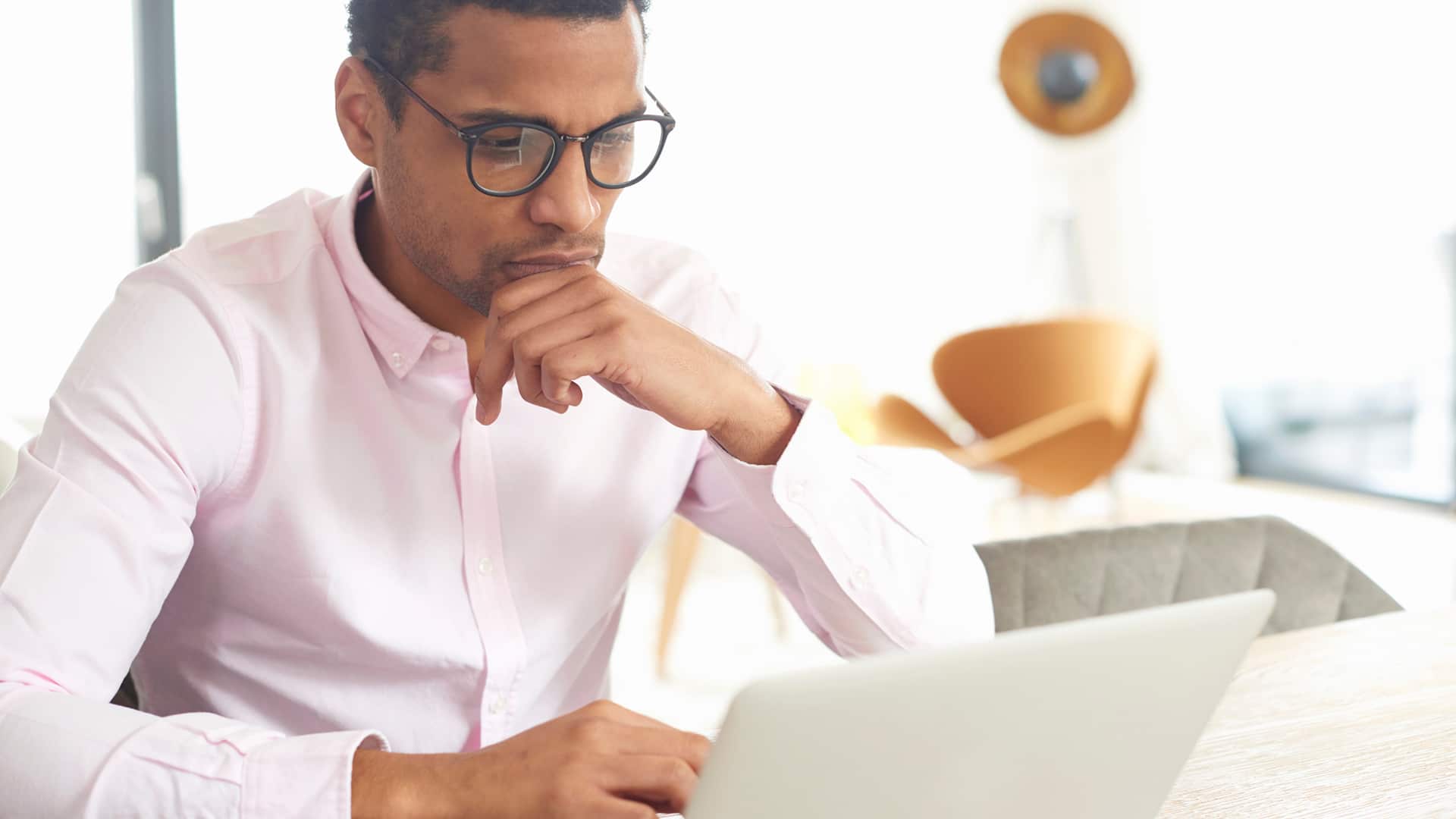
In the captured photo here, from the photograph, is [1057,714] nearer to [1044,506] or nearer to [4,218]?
[4,218]

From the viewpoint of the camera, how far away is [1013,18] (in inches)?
235

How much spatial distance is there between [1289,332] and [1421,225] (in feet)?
2.52

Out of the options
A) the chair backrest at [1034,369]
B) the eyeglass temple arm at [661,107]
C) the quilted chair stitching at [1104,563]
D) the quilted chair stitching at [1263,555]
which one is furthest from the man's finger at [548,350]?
the chair backrest at [1034,369]

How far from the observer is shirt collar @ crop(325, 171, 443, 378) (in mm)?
1160

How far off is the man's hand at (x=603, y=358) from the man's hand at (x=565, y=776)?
33cm

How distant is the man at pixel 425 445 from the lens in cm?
100

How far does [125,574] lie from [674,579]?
8.55ft

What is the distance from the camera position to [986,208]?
19.8 feet

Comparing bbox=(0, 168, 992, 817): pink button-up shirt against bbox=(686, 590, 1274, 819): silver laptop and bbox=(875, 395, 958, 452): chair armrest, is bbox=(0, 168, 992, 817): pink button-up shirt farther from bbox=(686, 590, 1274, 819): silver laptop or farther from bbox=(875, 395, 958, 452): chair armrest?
bbox=(875, 395, 958, 452): chair armrest

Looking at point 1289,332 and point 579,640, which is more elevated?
point 579,640

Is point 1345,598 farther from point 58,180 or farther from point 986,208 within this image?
point 986,208

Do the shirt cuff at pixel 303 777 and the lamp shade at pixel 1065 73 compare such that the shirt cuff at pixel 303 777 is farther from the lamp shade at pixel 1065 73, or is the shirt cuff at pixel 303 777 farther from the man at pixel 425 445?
the lamp shade at pixel 1065 73

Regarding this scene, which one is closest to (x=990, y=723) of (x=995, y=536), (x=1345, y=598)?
(x=1345, y=598)

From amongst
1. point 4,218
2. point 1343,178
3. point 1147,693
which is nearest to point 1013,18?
point 1343,178
